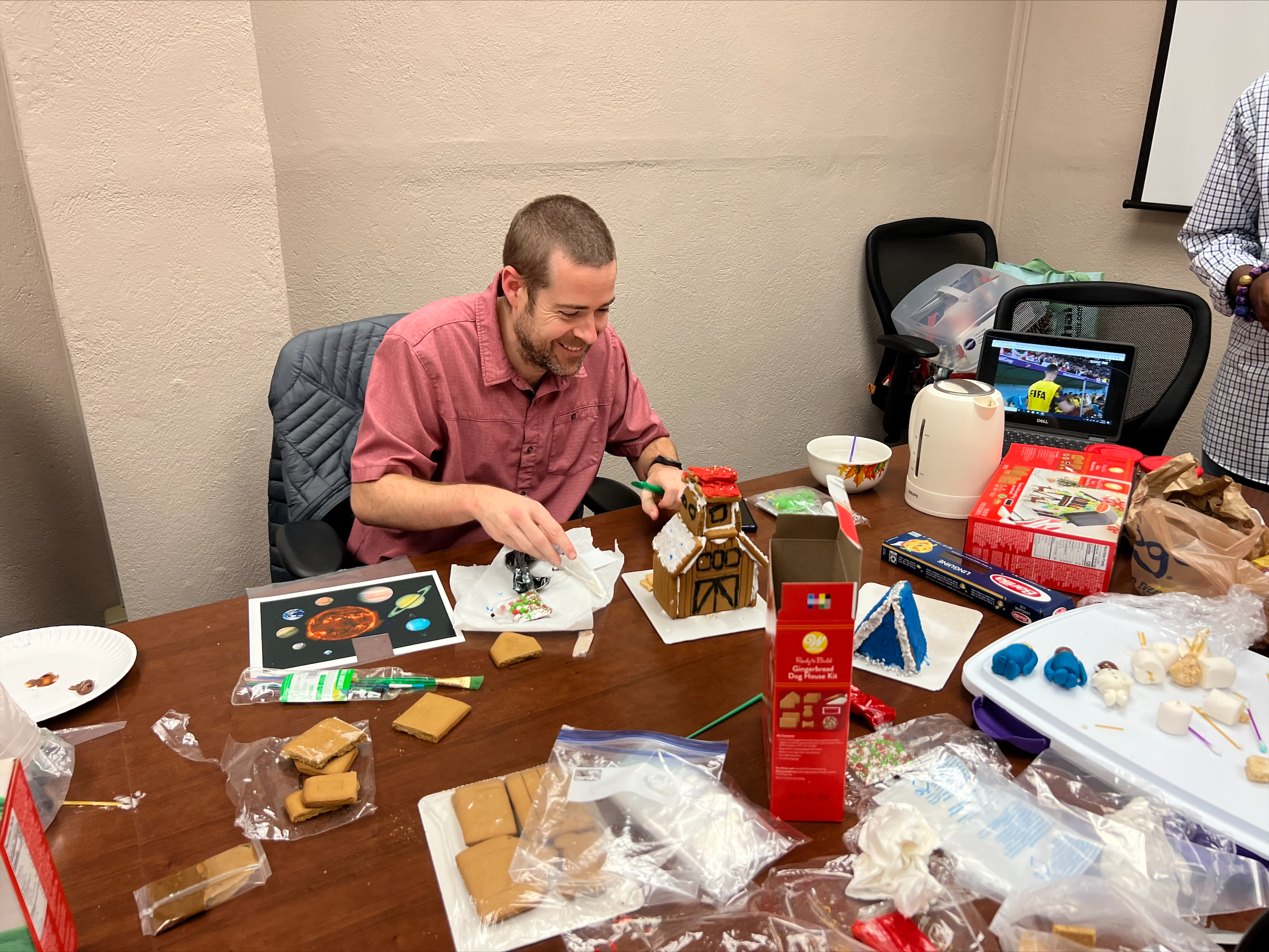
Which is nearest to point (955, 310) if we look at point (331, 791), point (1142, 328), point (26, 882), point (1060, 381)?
point (1142, 328)

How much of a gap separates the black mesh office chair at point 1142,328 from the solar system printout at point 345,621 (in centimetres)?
163

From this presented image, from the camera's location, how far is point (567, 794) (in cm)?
83

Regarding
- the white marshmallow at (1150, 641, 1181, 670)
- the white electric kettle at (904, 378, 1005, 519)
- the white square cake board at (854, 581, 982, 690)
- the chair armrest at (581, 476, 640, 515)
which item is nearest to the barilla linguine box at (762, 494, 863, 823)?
the white square cake board at (854, 581, 982, 690)

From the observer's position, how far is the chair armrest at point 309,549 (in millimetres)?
1397

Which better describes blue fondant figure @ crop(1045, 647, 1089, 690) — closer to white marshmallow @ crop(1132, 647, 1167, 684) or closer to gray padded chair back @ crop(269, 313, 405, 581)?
white marshmallow @ crop(1132, 647, 1167, 684)

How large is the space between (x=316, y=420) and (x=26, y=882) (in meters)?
1.17

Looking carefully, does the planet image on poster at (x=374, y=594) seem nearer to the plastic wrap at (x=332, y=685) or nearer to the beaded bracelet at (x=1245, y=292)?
the plastic wrap at (x=332, y=685)

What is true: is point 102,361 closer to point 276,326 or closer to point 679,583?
point 276,326

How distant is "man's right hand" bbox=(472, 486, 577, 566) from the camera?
1243 millimetres

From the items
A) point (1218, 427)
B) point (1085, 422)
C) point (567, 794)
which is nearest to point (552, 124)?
point (1085, 422)

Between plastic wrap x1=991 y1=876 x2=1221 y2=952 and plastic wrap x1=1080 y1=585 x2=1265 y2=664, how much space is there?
471 millimetres

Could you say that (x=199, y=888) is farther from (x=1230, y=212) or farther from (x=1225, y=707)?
(x=1230, y=212)

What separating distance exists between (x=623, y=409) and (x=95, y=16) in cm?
127

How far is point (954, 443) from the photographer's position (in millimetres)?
1469
